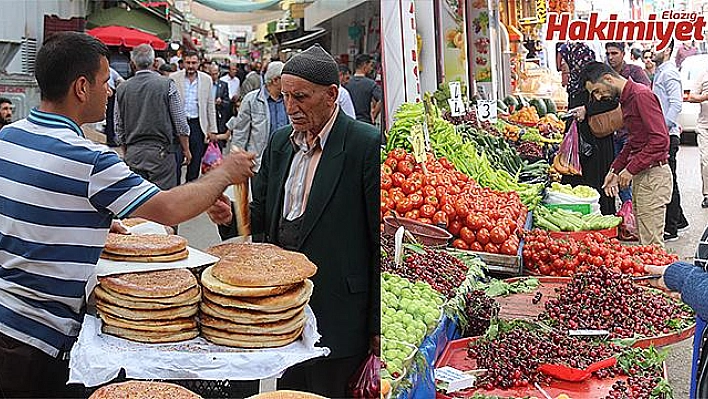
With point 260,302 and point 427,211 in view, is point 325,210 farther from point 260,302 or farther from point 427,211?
point 427,211

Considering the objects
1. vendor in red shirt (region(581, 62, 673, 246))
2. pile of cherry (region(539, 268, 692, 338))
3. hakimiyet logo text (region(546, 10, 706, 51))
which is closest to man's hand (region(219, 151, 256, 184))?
pile of cherry (region(539, 268, 692, 338))

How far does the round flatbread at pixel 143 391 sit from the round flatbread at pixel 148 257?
203 millimetres

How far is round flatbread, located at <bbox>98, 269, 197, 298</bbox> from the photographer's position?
1236 mm

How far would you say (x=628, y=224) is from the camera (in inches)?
222

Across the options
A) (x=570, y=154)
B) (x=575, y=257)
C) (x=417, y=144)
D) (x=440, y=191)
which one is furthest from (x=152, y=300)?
(x=570, y=154)

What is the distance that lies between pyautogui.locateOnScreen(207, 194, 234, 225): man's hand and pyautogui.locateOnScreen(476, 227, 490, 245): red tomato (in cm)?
306

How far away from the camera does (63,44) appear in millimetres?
1274

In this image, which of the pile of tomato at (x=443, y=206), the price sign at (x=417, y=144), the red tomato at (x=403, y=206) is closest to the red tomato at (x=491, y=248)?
the pile of tomato at (x=443, y=206)

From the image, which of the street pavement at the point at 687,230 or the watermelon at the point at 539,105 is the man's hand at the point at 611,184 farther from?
the watermelon at the point at 539,105

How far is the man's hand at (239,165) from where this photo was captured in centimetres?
131

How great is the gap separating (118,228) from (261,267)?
0.27m

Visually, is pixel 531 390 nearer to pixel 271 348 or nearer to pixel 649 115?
pixel 271 348

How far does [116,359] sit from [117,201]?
0.85ft

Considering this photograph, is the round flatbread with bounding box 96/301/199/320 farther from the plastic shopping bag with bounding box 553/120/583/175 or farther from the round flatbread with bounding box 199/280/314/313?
the plastic shopping bag with bounding box 553/120/583/175
